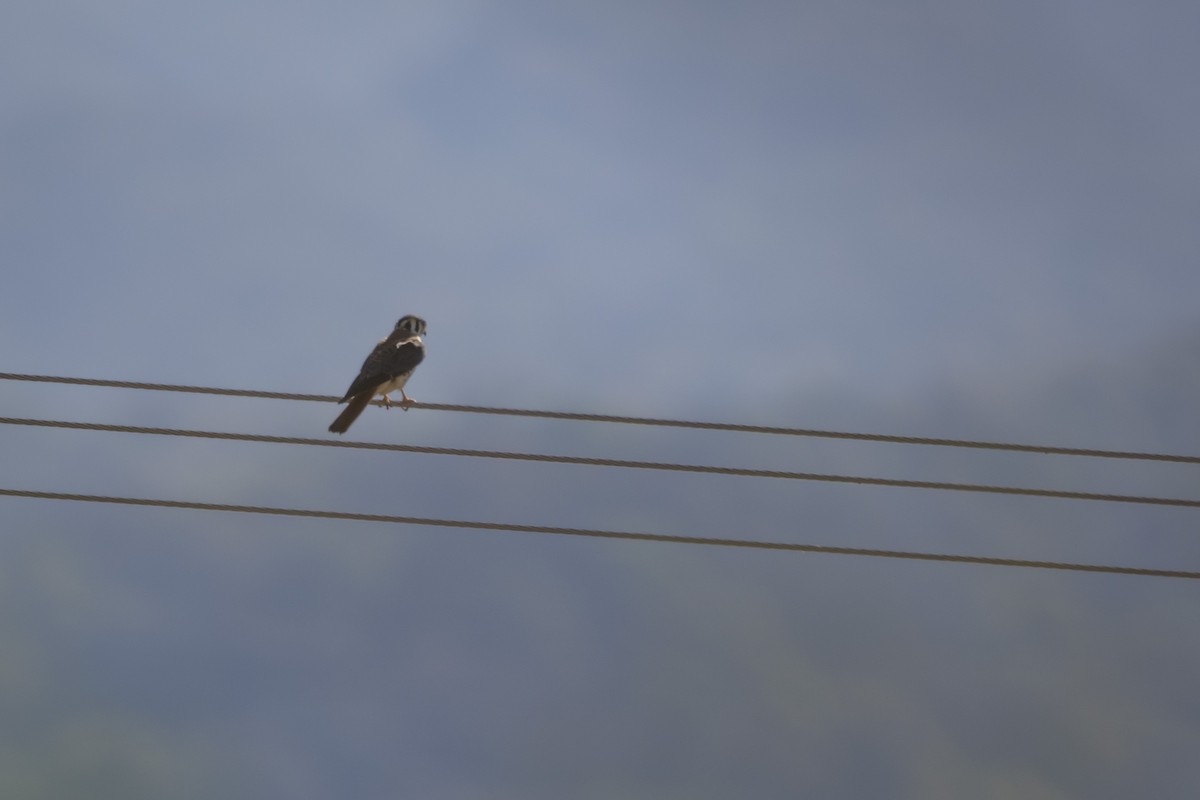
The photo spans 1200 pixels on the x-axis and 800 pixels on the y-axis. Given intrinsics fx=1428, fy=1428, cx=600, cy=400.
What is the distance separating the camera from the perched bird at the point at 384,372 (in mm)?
14875

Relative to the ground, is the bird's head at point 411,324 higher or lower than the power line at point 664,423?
higher

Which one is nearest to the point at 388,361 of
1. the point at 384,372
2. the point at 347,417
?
the point at 384,372

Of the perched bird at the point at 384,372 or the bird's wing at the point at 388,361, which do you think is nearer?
the perched bird at the point at 384,372

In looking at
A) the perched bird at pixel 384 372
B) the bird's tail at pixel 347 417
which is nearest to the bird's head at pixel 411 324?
the perched bird at pixel 384 372

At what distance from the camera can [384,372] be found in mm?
15906

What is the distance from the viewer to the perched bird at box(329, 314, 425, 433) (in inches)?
586

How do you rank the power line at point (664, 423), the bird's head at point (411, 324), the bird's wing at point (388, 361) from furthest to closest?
the bird's head at point (411, 324) < the bird's wing at point (388, 361) < the power line at point (664, 423)

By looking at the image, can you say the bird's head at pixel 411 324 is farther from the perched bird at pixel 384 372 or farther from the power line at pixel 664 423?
the power line at pixel 664 423

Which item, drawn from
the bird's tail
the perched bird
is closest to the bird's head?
the perched bird

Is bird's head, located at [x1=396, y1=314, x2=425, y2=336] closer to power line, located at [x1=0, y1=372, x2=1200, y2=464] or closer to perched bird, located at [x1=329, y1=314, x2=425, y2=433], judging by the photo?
perched bird, located at [x1=329, y1=314, x2=425, y2=433]

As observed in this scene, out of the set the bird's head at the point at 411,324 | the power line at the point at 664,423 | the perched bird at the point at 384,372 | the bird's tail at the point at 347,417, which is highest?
the bird's head at the point at 411,324

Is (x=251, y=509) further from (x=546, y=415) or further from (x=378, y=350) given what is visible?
(x=378, y=350)

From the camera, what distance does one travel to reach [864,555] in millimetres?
9383

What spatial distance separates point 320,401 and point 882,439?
4029mm
